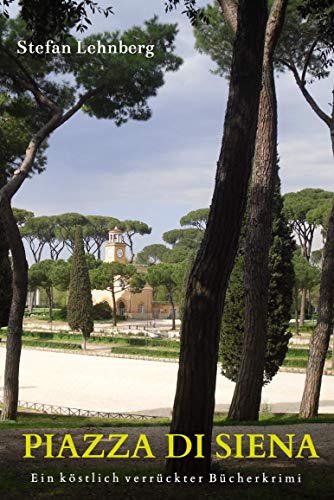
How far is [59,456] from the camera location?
4707 millimetres

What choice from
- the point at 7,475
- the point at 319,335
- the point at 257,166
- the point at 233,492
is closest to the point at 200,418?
the point at 233,492

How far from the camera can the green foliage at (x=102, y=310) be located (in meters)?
45.5

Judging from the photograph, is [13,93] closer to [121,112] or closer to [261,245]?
[121,112]

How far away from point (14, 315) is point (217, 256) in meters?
6.33

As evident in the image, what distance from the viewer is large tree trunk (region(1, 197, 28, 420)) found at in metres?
9.38

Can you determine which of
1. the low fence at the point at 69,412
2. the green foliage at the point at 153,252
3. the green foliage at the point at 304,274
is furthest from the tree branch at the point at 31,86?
the green foliage at the point at 153,252

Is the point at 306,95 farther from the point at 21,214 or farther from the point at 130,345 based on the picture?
the point at 21,214

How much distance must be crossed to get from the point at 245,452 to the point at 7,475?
81.7 inches

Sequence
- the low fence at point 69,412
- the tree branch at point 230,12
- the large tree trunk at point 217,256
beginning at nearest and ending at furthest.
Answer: the large tree trunk at point 217,256 < the tree branch at point 230,12 < the low fence at point 69,412

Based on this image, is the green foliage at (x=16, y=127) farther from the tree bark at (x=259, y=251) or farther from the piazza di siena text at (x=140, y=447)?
the piazza di siena text at (x=140, y=447)

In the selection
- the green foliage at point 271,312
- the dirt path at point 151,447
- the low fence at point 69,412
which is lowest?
the low fence at point 69,412

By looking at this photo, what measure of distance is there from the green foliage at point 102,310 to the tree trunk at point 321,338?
3706 centimetres

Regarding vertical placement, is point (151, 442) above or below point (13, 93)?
below

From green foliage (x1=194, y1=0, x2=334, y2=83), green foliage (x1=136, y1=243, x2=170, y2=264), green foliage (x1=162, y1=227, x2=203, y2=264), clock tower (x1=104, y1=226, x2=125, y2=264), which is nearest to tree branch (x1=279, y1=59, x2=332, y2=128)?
green foliage (x1=194, y1=0, x2=334, y2=83)
